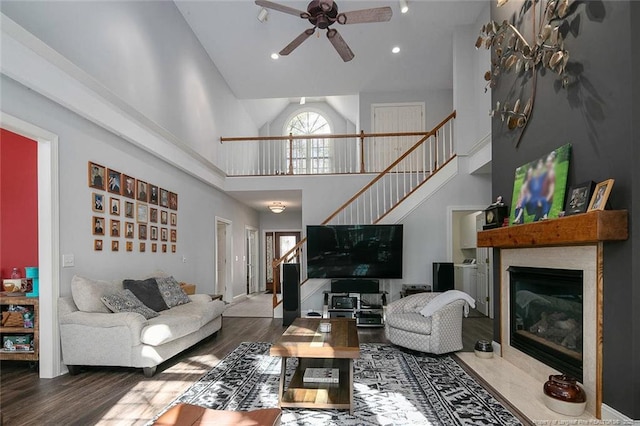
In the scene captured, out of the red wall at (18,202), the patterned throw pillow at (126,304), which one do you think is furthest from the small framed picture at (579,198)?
the red wall at (18,202)

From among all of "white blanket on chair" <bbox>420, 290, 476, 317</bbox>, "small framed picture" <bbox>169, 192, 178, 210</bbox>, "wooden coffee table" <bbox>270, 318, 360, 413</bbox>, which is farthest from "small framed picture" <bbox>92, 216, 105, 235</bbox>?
"white blanket on chair" <bbox>420, 290, 476, 317</bbox>

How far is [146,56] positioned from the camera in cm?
523

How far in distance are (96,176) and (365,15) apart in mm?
3429

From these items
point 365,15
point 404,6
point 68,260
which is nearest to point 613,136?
point 365,15

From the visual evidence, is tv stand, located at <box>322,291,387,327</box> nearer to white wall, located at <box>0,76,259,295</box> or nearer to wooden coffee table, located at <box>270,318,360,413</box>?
white wall, located at <box>0,76,259,295</box>

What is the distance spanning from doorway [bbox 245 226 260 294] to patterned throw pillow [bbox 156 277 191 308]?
18.5 ft

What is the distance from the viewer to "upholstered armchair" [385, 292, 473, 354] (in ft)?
14.0

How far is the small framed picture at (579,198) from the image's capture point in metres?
2.74

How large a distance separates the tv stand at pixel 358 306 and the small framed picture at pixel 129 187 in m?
3.28

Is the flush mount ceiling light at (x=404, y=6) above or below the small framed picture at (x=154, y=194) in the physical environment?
above

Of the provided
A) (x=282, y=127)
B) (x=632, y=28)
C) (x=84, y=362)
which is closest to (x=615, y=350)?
(x=632, y=28)

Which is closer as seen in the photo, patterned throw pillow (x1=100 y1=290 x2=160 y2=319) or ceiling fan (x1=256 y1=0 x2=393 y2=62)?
patterned throw pillow (x1=100 y1=290 x2=160 y2=319)

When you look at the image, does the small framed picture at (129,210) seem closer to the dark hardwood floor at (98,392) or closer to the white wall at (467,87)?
the dark hardwood floor at (98,392)

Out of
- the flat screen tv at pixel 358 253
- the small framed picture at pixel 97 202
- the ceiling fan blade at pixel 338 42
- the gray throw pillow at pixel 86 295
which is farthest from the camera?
the flat screen tv at pixel 358 253
